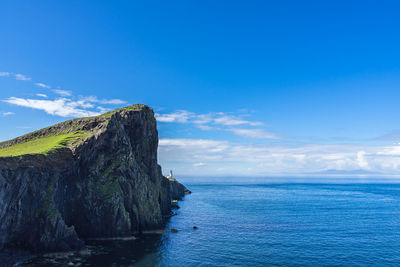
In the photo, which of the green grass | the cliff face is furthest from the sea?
the green grass

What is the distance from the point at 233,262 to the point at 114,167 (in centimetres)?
4124

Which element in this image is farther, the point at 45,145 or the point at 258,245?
the point at 45,145

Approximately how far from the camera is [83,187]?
65312 mm

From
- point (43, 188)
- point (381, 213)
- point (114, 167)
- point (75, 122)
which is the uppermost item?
point (75, 122)

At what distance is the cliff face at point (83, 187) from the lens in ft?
162

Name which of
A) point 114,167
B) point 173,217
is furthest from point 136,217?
A: point 173,217

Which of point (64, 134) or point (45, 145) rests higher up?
point (64, 134)

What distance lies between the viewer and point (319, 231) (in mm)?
77000

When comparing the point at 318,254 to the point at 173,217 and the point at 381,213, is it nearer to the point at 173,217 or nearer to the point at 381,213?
the point at 173,217

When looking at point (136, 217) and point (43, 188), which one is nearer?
point (43, 188)

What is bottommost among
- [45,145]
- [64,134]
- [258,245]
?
[258,245]

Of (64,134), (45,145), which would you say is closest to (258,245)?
(45,145)

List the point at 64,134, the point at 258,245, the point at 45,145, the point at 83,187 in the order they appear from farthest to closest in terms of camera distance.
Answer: the point at 64,134
the point at 83,187
the point at 45,145
the point at 258,245

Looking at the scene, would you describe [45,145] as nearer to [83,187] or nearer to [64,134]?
[64,134]
